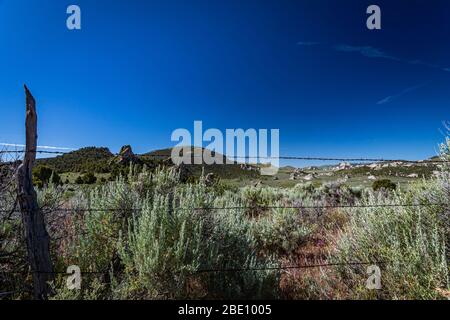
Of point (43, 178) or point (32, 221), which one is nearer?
point (32, 221)

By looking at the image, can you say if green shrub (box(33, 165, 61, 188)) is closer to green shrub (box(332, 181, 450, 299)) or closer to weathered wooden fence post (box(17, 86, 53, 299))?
weathered wooden fence post (box(17, 86, 53, 299))

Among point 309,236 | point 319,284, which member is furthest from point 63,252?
point 309,236

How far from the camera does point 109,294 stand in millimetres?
3312

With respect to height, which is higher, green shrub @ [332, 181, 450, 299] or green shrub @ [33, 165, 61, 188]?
green shrub @ [33, 165, 61, 188]

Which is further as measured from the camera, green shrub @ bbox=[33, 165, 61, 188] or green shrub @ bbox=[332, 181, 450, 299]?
green shrub @ bbox=[33, 165, 61, 188]

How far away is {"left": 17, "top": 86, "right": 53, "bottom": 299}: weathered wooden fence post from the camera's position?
10.4ft

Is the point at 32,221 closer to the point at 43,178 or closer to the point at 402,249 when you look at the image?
the point at 402,249

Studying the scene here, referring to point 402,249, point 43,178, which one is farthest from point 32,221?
point 43,178

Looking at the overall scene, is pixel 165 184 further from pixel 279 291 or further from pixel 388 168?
pixel 388 168

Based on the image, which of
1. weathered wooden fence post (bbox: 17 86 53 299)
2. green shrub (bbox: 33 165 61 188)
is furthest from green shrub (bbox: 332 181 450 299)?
green shrub (bbox: 33 165 61 188)

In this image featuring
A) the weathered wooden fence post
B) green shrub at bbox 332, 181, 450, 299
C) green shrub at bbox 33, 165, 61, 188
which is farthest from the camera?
green shrub at bbox 33, 165, 61, 188

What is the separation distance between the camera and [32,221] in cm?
320

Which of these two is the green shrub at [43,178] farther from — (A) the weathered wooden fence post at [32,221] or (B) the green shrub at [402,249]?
(B) the green shrub at [402,249]

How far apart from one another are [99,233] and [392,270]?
3730mm
